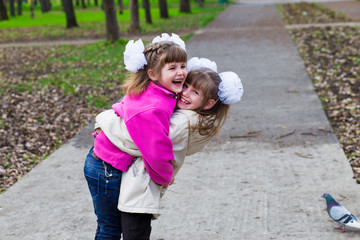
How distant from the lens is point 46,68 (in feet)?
42.9

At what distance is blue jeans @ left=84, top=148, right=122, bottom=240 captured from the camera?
9.36 feet

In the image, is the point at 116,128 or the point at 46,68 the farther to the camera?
the point at 46,68

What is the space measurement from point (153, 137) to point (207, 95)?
41 centimetres

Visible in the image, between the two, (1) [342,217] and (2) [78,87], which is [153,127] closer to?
(1) [342,217]

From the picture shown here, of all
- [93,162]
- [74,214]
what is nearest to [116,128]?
[93,162]

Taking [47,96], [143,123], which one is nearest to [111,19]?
[47,96]

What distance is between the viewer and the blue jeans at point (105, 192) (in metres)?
2.85

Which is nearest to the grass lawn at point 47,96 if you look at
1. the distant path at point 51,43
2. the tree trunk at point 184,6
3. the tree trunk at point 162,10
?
the distant path at point 51,43

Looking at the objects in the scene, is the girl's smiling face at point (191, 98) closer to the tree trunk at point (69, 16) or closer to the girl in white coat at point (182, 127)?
the girl in white coat at point (182, 127)

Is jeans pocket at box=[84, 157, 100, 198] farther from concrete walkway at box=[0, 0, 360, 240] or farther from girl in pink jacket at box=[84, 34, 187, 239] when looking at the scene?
concrete walkway at box=[0, 0, 360, 240]

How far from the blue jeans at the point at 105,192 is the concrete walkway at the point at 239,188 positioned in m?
1.08

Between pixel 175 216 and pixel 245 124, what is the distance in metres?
3.05

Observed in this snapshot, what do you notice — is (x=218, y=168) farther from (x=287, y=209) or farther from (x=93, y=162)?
(x=93, y=162)

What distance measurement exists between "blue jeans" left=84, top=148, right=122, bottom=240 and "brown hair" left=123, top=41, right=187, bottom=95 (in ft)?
1.49
